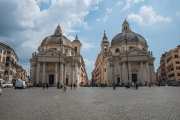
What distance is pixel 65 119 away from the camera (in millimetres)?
5516

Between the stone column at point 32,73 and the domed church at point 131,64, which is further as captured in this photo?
the stone column at point 32,73

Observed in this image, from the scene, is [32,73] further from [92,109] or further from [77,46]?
[92,109]

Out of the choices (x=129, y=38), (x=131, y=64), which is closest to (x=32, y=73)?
(x=131, y=64)

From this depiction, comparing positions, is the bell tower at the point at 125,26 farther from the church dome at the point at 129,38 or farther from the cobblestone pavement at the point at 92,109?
the cobblestone pavement at the point at 92,109

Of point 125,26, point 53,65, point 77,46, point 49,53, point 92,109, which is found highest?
point 125,26

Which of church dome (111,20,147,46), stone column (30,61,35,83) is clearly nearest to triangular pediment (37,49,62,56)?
stone column (30,61,35,83)

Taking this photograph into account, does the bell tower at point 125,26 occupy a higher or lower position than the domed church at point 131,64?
higher

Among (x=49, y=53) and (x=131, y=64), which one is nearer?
(x=49, y=53)

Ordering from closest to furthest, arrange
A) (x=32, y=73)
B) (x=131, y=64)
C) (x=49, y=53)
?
(x=49, y=53)
(x=32, y=73)
(x=131, y=64)

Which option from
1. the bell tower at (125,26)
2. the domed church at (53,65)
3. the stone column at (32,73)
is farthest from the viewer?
the bell tower at (125,26)

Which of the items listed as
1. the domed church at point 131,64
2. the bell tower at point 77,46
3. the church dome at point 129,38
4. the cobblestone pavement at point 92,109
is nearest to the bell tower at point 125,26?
the church dome at point 129,38

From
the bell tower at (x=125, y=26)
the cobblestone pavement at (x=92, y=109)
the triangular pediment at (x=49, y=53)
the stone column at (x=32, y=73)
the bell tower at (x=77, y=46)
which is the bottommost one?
the cobblestone pavement at (x=92, y=109)

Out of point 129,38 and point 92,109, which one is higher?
point 129,38

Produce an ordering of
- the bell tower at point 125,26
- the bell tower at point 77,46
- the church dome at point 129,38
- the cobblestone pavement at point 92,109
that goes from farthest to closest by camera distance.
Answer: the bell tower at point 77,46 → the bell tower at point 125,26 → the church dome at point 129,38 → the cobblestone pavement at point 92,109
